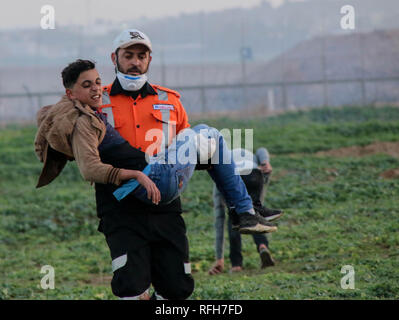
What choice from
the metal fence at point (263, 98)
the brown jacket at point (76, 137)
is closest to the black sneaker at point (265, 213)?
the brown jacket at point (76, 137)

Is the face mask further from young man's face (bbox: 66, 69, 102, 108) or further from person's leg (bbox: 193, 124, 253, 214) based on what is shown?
person's leg (bbox: 193, 124, 253, 214)

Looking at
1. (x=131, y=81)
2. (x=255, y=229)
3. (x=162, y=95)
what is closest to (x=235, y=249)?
(x=255, y=229)

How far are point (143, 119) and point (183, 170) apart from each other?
1.57 ft

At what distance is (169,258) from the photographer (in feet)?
18.1

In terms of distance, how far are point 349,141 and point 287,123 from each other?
4692 mm

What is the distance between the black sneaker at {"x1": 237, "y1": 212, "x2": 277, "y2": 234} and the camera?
5.68 meters

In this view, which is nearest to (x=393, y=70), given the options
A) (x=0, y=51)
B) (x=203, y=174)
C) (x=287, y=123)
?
(x=287, y=123)

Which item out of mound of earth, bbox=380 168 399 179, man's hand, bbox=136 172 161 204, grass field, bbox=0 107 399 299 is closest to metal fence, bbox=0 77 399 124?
grass field, bbox=0 107 399 299

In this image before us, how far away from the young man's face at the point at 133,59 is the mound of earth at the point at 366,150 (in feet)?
44.8

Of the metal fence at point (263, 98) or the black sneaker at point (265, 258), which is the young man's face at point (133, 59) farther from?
the metal fence at point (263, 98)

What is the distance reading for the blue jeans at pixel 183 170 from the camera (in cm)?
530

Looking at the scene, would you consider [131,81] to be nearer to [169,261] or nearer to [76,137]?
[76,137]
